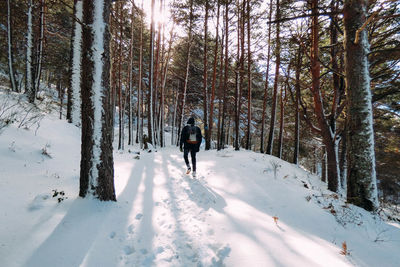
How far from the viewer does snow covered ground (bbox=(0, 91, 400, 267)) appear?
1999 millimetres

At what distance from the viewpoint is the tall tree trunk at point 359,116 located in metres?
3.61

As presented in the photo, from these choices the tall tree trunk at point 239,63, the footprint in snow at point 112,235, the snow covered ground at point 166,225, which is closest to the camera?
the snow covered ground at point 166,225

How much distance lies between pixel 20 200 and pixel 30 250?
961 mm

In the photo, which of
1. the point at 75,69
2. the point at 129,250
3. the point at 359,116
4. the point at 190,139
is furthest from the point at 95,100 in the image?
the point at 75,69

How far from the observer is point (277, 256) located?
2.04m

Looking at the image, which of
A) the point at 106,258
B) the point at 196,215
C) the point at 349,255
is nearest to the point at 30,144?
the point at 106,258

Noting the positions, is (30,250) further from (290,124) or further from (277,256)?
(290,124)

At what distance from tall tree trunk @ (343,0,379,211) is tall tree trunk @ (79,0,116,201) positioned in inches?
197

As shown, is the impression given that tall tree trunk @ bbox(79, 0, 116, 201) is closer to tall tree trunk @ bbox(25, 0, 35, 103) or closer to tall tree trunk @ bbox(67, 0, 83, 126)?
tall tree trunk @ bbox(67, 0, 83, 126)

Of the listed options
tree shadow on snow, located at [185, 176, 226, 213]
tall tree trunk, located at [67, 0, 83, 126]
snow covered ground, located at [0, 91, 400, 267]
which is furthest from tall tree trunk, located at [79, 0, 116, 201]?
tall tree trunk, located at [67, 0, 83, 126]

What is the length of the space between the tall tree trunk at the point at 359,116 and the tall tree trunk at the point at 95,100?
5.01m

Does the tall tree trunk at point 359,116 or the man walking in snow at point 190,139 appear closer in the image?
the tall tree trunk at point 359,116

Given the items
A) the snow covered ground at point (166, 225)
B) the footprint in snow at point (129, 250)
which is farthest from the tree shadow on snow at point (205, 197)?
the footprint in snow at point (129, 250)

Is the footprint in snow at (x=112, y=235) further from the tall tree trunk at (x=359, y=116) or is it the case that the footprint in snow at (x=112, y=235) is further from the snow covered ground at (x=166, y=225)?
the tall tree trunk at (x=359, y=116)
